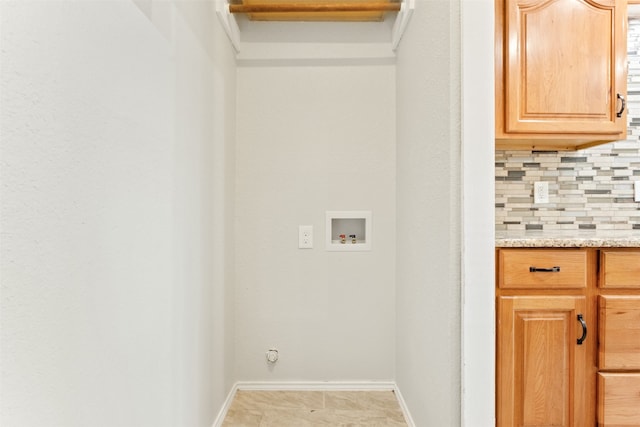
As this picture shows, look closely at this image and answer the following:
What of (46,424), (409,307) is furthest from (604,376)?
(46,424)

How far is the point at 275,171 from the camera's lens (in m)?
2.19

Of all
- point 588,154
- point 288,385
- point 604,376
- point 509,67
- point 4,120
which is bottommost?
point 288,385

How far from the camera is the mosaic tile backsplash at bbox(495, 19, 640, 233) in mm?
2092

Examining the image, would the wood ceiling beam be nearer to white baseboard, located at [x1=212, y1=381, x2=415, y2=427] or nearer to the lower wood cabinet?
the lower wood cabinet

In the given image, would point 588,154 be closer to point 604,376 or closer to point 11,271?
point 604,376

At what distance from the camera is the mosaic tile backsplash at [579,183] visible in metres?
2.09

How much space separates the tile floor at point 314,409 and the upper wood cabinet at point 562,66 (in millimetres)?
1541

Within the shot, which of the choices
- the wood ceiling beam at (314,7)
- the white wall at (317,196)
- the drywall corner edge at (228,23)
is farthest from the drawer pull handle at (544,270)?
the drywall corner edge at (228,23)

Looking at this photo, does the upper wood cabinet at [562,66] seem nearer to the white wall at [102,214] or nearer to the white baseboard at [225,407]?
the white wall at [102,214]

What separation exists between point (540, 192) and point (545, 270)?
638 mm

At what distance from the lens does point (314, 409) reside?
6.42 ft

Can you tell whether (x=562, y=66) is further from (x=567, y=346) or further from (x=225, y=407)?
(x=225, y=407)

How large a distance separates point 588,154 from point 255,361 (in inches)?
87.2

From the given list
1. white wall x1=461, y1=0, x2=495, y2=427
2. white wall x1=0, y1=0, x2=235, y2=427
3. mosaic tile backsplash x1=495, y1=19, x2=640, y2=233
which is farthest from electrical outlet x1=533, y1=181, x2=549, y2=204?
white wall x1=0, y1=0, x2=235, y2=427
